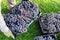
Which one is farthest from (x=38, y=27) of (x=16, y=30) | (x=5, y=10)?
(x=5, y=10)

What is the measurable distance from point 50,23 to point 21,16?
0.47 m

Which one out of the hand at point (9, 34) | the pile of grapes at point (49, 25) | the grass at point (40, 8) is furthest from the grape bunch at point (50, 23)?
the hand at point (9, 34)

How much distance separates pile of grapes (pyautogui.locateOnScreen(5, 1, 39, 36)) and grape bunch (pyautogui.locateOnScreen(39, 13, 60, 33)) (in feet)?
0.59

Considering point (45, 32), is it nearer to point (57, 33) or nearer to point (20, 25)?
point (57, 33)

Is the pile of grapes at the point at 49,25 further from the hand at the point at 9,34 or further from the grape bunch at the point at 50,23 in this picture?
the hand at the point at 9,34

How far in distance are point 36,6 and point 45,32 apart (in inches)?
21.2

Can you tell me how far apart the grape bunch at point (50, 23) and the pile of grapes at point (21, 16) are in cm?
18

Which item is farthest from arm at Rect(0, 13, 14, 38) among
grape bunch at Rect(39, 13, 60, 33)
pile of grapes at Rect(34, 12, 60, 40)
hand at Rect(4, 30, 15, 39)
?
grape bunch at Rect(39, 13, 60, 33)

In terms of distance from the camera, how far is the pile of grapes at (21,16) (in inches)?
128

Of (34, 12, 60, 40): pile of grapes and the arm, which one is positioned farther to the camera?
(34, 12, 60, 40): pile of grapes

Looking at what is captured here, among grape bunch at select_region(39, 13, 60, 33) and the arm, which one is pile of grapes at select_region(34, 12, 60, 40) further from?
the arm

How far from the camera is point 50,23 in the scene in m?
3.27

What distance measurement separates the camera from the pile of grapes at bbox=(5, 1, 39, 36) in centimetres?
326

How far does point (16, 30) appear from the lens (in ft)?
10.6
